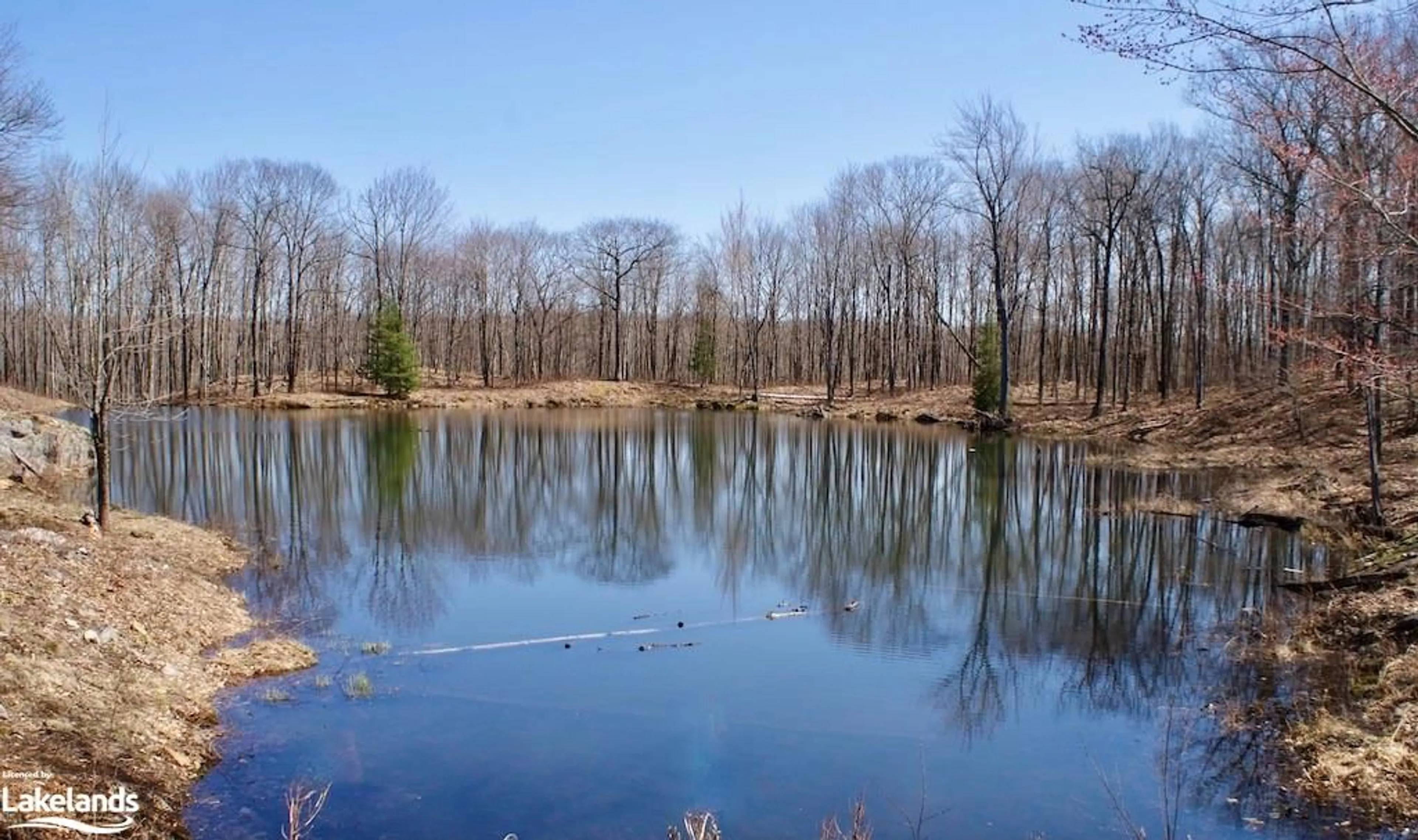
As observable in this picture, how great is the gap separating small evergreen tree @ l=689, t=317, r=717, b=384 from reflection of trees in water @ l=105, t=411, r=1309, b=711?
28503 mm

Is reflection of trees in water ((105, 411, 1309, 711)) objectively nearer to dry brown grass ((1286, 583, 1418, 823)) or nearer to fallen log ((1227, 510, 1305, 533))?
fallen log ((1227, 510, 1305, 533))

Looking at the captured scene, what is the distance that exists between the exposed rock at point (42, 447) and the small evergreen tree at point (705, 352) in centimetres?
4097

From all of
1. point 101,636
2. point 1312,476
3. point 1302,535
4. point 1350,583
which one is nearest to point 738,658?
point 101,636

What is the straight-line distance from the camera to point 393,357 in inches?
2020

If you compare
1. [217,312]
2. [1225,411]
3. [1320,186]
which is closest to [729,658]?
[1320,186]

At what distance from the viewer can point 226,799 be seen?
261 inches

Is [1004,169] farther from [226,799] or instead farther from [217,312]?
[217,312]

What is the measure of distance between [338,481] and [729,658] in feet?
52.5

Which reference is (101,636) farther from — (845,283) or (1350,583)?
(845,283)

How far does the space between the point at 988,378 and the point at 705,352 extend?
24.1m

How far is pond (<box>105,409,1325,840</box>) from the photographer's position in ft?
22.9

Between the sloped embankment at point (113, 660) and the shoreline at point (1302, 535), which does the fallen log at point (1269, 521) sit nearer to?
the shoreline at point (1302, 535)

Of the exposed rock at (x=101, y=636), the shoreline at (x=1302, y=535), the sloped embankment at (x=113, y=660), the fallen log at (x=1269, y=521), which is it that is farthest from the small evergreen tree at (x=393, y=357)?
the exposed rock at (x=101, y=636)

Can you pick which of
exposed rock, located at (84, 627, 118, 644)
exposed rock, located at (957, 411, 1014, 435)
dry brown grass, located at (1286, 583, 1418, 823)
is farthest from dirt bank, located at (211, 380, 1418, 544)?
exposed rock, located at (84, 627, 118, 644)
